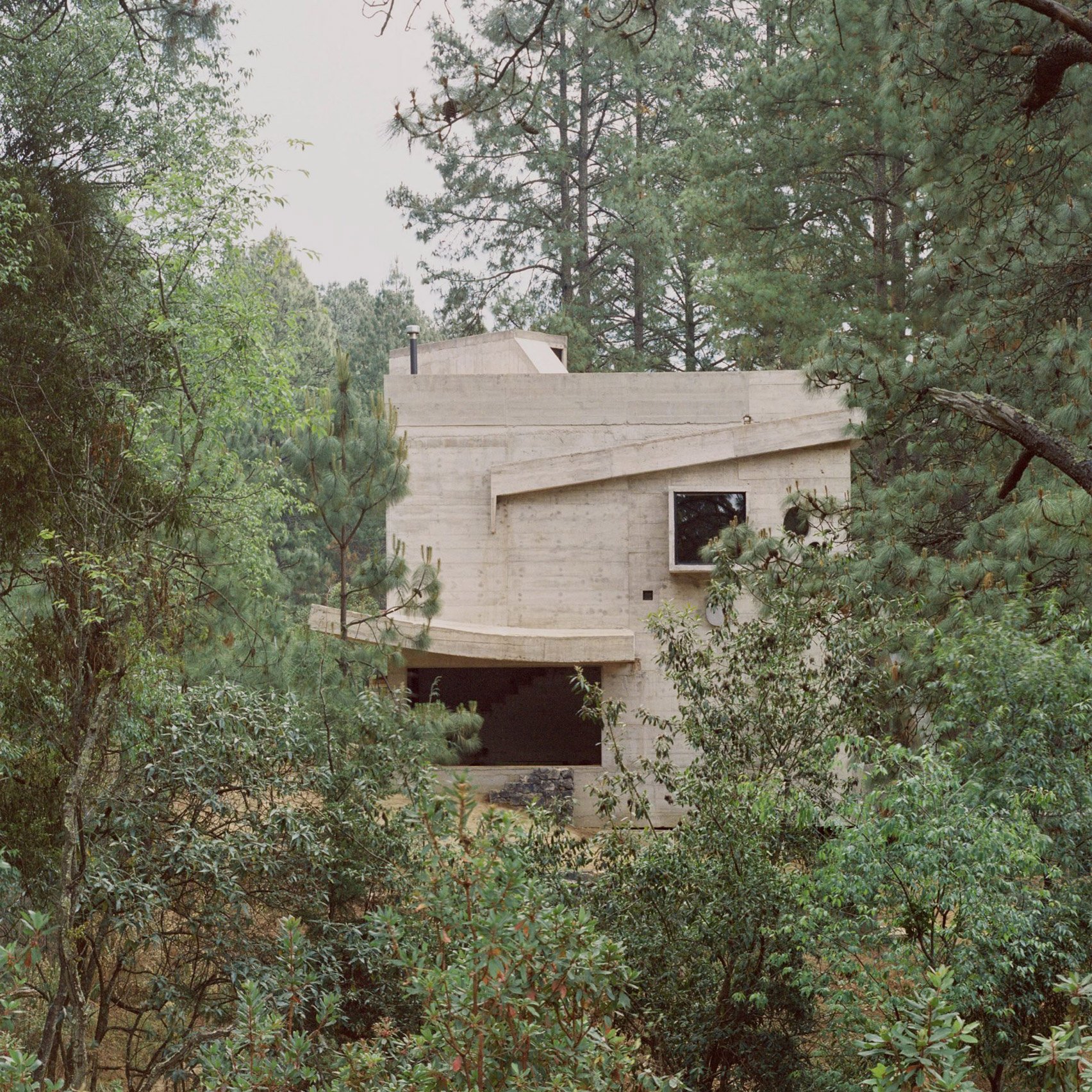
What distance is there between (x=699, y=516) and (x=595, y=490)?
161 cm

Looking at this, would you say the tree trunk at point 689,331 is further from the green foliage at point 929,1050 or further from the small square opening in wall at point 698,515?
the green foliage at point 929,1050

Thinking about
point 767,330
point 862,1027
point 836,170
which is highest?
point 836,170

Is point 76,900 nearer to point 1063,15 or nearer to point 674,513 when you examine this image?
point 1063,15

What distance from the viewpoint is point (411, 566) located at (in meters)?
18.3

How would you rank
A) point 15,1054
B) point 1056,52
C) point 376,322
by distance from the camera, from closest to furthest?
point 15,1054, point 1056,52, point 376,322

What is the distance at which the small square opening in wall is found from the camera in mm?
18906

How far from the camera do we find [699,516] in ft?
62.1

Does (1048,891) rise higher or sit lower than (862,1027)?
higher

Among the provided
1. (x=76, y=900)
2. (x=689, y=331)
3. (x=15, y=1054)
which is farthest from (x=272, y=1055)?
(x=689, y=331)

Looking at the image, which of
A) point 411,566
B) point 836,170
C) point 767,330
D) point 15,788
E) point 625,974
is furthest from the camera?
point 767,330

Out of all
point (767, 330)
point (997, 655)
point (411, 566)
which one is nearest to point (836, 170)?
point (767, 330)

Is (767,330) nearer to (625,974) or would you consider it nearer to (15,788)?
(15,788)

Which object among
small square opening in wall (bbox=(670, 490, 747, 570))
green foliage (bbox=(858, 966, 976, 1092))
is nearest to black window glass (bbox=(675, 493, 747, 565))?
small square opening in wall (bbox=(670, 490, 747, 570))

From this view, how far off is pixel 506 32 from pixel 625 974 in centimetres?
480
